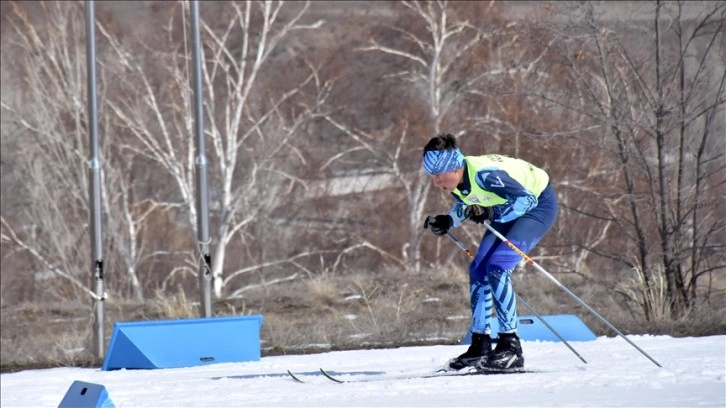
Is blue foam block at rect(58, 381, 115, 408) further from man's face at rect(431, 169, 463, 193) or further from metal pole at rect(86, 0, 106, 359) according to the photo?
metal pole at rect(86, 0, 106, 359)

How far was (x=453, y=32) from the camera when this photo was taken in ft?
106

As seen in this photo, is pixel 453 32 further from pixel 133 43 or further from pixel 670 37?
pixel 670 37

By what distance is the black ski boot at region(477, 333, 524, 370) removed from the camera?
808 centimetres

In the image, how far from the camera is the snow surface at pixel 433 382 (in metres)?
6.97

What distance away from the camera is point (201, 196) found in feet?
53.6

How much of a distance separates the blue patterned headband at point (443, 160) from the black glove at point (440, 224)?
42 cm

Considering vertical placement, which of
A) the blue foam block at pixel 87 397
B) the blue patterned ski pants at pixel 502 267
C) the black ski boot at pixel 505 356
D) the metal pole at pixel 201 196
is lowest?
the blue foam block at pixel 87 397

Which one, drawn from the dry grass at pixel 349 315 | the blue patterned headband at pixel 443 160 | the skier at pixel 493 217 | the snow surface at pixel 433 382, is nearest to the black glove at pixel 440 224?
the skier at pixel 493 217

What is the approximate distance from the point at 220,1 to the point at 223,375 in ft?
94.8

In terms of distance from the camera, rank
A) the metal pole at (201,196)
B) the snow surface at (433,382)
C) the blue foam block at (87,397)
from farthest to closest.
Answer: the metal pole at (201,196), the snow surface at (433,382), the blue foam block at (87,397)

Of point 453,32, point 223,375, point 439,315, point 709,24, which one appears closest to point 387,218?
point 453,32

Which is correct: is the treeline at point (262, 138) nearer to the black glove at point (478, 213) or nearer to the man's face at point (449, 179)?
the black glove at point (478, 213)

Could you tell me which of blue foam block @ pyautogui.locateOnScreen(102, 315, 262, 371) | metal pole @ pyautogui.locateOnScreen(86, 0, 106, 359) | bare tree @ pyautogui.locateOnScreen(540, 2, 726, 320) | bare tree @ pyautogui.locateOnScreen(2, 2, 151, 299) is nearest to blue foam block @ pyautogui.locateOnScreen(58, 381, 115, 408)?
blue foam block @ pyautogui.locateOnScreen(102, 315, 262, 371)

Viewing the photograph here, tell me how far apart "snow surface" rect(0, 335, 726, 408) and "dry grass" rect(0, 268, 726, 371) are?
1889 millimetres
